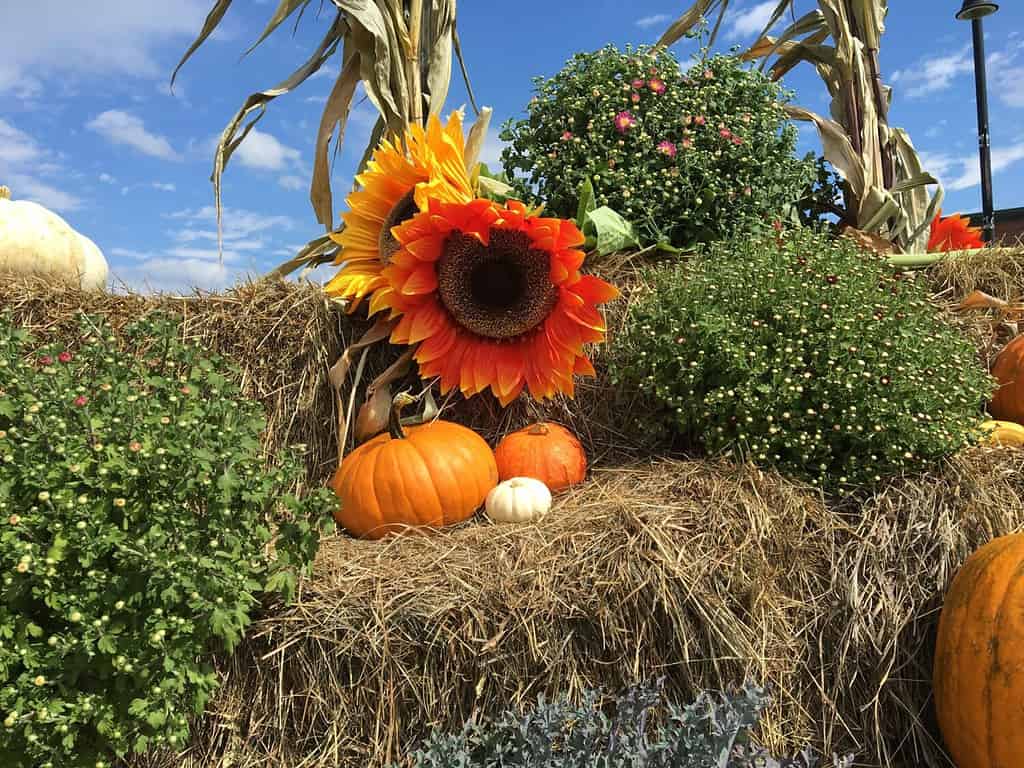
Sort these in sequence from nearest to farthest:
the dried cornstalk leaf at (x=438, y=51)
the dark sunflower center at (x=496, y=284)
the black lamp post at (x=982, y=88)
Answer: the dark sunflower center at (x=496, y=284)
the dried cornstalk leaf at (x=438, y=51)
the black lamp post at (x=982, y=88)

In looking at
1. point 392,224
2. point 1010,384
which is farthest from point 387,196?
point 1010,384

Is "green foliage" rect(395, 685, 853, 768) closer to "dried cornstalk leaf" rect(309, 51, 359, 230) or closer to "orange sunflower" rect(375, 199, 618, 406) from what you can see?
"orange sunflower" rect(375, 199, 618, 406)

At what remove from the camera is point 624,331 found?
304 centimetres

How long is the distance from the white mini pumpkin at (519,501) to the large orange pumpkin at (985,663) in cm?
119

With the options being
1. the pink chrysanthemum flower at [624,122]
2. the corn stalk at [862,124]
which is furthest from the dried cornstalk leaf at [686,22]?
the pink chrysanthemum flower at [624,122]

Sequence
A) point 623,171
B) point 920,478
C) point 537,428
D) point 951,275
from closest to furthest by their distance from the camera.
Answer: point 920,478, point 537,428, point 623,171, point 951,275

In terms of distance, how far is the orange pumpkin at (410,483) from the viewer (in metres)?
2.55

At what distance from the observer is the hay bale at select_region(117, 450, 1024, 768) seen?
1989 millimetres

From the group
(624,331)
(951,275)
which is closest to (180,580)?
(624,331)

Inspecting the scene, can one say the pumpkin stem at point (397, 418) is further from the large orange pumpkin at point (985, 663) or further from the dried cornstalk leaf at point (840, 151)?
the dried cornstalk leaf at point (840, 151)

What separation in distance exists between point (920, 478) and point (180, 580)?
213 centimetres

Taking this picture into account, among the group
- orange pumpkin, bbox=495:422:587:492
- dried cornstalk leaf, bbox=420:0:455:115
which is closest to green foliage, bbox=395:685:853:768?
orange pumpkin, bbox=495:422:587:492

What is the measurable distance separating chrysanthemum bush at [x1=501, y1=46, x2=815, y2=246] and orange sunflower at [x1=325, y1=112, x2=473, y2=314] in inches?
25.6

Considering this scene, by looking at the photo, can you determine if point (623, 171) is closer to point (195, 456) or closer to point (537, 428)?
point (537, 428)
